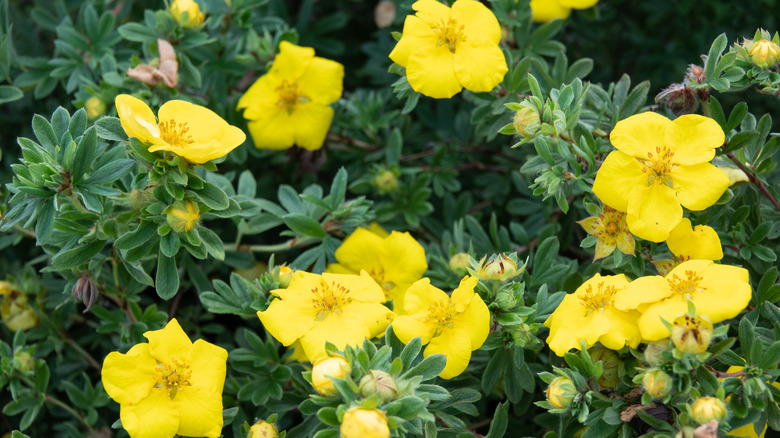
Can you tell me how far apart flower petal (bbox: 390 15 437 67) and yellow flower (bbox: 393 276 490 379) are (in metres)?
0.64

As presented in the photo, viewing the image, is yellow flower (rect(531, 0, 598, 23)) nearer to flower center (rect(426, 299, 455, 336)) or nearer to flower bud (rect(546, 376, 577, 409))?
flower center (rect(426, 299, 455, 336))

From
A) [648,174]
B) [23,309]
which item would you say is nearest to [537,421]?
[648,174]

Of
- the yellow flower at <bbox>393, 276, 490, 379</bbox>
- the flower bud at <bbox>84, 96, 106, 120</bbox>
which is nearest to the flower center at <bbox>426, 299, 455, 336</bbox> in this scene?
the yellow flower at <bbox>393, 276, 490, 379</bbox>

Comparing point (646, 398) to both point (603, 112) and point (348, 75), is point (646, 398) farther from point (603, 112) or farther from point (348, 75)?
point (348, 75)

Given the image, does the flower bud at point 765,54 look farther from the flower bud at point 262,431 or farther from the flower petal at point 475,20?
the flower bud at point 262,431

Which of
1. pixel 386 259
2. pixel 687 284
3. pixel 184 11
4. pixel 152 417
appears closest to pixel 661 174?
pixel 687 284

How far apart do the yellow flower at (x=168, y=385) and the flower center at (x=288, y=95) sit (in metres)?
0.89

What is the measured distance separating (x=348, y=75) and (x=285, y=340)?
1697 millimetres

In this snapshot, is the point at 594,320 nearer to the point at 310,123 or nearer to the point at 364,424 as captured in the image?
the point at 364,424

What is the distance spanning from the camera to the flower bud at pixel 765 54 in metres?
1.63

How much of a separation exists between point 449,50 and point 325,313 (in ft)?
2.64

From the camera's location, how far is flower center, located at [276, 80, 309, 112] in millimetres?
2266

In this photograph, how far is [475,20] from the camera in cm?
195

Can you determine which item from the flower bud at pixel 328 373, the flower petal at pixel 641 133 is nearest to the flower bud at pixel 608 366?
the flower petal at pixel 641 133
